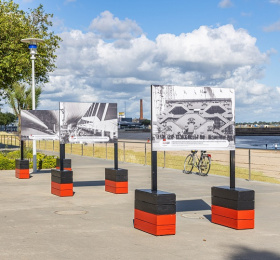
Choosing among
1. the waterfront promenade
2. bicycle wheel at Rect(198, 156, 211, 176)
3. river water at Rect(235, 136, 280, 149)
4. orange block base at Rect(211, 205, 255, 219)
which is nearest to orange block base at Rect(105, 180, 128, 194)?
the waterfront promenade

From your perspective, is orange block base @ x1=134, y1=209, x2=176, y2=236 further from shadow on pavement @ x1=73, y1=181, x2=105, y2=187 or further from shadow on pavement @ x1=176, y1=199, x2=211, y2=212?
shadow on pavement @ x1=73, y1=181, x2=105, y2=187

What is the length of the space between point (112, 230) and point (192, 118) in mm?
2790

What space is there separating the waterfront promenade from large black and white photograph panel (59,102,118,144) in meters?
1.78

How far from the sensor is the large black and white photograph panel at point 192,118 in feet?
31.2

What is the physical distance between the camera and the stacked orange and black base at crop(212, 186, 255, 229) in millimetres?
9602

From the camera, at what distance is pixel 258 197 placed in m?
14.1

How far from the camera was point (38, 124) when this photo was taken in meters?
20.3

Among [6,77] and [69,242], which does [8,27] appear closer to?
[6,77]

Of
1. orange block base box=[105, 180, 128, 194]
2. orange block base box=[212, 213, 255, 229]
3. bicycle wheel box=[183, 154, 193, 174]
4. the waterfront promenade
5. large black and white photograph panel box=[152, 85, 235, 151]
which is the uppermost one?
large black and white photograph panel box=[152, 85, 235, 151]

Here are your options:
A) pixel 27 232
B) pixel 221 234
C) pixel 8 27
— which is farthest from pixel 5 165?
pixel 221 234

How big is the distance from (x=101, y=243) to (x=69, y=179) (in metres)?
6.33

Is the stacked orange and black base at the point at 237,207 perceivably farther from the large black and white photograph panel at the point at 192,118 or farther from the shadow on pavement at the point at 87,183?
the shadow on pavement at the point at 87,183

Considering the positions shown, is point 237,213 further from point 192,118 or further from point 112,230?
point 112,230

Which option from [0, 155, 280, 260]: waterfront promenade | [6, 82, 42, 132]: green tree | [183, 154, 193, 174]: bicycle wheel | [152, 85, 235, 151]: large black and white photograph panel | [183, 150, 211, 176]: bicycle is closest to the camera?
[0, 155, 280, 260]: waterfront promenade
